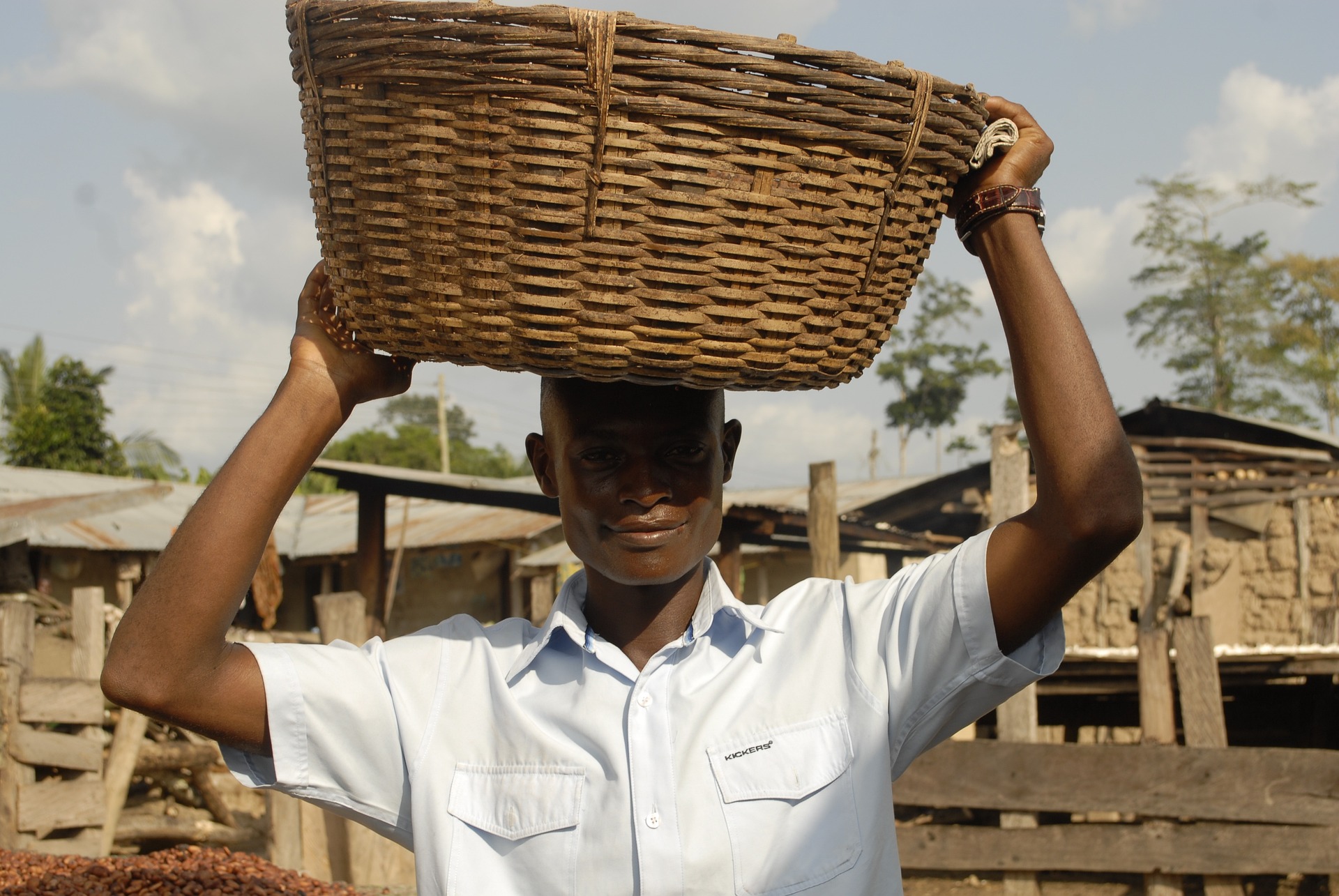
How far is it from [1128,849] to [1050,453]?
16.6ft

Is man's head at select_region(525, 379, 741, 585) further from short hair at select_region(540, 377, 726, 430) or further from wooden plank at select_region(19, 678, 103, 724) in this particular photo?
wooden plank at select_region(19, 678, 103, 724)

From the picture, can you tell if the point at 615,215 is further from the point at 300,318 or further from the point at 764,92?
the point at 300,318

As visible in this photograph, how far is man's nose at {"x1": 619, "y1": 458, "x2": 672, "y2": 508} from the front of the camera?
1740 millimetres

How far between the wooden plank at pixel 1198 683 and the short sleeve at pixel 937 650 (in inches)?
185

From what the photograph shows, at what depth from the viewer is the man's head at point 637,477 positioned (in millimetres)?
1756

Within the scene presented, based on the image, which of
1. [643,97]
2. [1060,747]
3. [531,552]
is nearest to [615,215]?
[643,97]

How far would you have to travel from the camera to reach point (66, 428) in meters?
19.7

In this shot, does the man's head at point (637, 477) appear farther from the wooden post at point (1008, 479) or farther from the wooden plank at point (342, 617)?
the wooden post at point (1008, 479)

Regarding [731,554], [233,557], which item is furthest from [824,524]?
[233,557]

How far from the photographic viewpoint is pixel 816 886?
1.60m

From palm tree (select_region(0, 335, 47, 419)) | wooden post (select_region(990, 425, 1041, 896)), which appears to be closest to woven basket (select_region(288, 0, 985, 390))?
wooden post (select_region(990, 425, 1041, 896))

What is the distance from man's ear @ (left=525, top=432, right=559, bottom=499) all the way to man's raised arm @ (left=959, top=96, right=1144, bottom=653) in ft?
2.58

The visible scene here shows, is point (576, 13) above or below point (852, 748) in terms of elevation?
above

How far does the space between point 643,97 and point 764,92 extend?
0.15 meters
